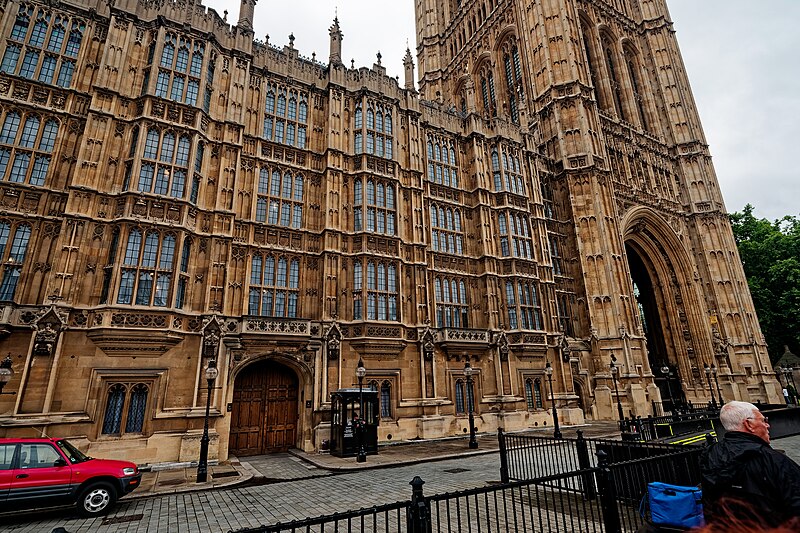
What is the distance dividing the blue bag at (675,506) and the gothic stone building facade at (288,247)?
15.9m

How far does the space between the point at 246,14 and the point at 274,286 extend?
53.1 ft

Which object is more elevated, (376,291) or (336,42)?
(336,42)

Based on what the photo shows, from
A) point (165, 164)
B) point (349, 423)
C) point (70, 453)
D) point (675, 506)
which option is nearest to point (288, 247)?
point (165, 164)

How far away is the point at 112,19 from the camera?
1892cm

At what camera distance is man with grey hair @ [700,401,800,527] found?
3.37 metres

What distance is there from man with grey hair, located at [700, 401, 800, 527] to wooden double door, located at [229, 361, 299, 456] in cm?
1849

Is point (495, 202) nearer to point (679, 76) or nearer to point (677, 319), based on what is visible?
point (677, 319)

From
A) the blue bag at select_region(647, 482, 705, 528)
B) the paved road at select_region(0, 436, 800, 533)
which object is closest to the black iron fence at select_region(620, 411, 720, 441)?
the paved road at select_region(0, 436, 800, 533)

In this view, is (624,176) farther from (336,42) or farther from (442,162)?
(336,42)

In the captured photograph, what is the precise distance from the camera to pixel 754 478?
11.7 ft

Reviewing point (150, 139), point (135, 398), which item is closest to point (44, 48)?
point (150, 139)

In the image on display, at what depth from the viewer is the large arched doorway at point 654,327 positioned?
37.6 meters

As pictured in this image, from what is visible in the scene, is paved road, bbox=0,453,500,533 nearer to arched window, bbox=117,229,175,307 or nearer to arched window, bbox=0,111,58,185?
arched window, bbox=117,229,175,307

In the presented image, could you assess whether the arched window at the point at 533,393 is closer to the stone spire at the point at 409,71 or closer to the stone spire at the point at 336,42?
the stone spire at the point at 409,71
